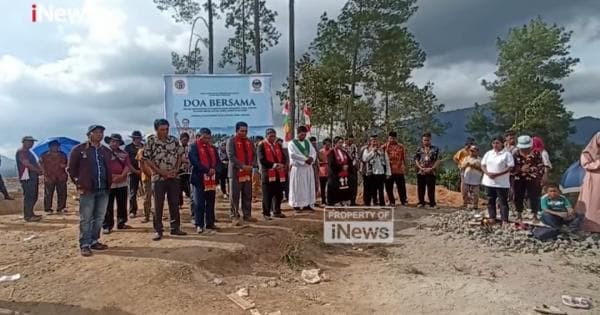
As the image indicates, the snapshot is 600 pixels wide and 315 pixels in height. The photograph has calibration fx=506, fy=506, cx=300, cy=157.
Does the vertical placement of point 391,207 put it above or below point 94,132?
below

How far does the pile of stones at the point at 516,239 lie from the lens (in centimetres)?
759

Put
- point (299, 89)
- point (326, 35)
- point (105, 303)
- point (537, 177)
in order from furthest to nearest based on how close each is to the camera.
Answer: point (326, 35), point (299, 89), point (537, 177), point (105, 303)

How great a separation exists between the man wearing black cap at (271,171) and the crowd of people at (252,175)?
0.02 m

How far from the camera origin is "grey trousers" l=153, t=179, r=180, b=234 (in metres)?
7.13

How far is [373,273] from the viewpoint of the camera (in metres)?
6.58

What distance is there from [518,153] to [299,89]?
14428mm

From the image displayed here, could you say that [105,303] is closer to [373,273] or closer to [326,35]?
[373,273]

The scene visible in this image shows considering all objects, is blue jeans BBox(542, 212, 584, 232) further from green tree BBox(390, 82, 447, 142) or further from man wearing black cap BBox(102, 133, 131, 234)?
green tree BBox(390, 82, 447, 142)

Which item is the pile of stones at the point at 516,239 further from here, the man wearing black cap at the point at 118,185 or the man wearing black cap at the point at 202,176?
the man wearing black cap at the point at 118,185

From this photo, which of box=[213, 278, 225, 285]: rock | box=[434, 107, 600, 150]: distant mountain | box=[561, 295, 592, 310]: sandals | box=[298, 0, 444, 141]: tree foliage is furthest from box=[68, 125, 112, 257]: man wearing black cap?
box=[298, 0, 444, 141]: tree foliage

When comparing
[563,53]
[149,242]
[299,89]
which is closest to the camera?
[149,242]

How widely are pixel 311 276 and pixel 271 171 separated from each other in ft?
9.48

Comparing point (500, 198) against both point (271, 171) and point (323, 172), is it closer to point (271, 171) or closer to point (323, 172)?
point (323, 172)

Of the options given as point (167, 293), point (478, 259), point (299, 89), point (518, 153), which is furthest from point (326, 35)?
point (167, 293)
